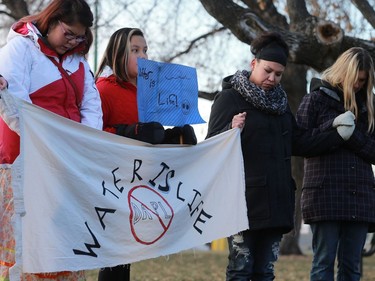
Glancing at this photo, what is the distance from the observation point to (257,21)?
10.9 metres

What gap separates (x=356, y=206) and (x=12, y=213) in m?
2.62

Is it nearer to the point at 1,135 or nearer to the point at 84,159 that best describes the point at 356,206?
the point at 84,159

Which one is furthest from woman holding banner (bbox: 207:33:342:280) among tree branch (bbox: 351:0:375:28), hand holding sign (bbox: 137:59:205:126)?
tree branch (bbox: 351:0:375:28)

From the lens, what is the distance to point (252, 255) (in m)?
5.25

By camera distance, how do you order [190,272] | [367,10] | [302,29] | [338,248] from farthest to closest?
[190,272] → [367,10] → [302,29] → [338,248]

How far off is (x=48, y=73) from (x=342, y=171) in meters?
2.43

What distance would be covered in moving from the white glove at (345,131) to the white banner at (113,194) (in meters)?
0.85

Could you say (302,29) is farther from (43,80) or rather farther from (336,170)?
(43,80)

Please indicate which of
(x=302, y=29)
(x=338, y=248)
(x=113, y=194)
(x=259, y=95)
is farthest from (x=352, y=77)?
(x=302, y=29)

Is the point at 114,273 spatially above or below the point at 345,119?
below

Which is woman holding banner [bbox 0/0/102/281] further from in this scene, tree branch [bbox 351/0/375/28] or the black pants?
tree branch [bbox 351/0/375/28]

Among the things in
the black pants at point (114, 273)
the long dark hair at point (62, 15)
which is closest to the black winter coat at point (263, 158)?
the black pants at point (114, 273)

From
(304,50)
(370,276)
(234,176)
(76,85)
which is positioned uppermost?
(304,50)

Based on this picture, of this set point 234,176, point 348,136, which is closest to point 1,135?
point 234,176
